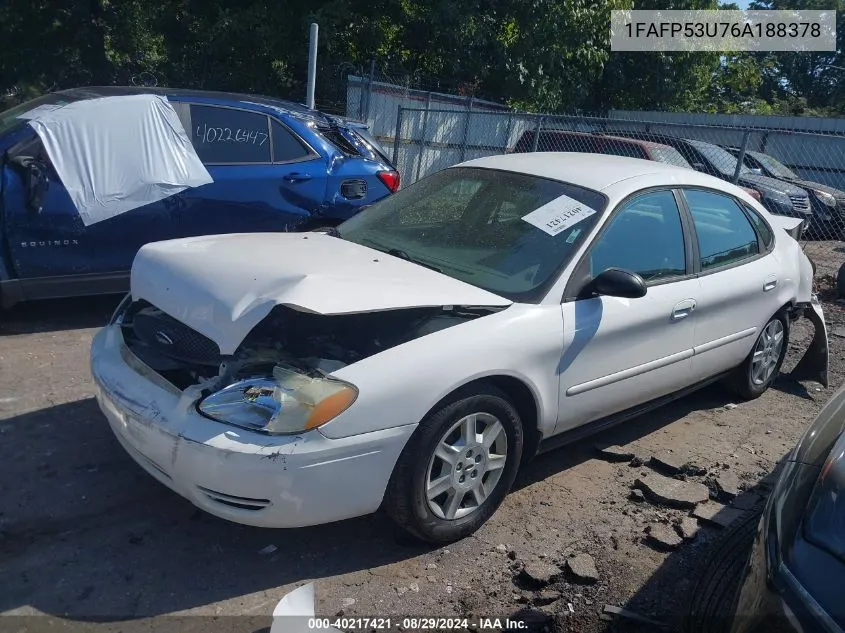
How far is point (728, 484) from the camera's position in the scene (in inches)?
165

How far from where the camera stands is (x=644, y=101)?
68.4 feet

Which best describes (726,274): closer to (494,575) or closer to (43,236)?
(494,575)

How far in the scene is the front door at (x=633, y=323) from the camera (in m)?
3.72

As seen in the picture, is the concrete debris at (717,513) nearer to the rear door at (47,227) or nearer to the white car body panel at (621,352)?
the white car body panel at (621,352)

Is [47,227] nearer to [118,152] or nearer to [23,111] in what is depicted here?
[118,152]

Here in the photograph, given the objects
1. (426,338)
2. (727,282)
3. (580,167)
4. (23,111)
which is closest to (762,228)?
(727,282)

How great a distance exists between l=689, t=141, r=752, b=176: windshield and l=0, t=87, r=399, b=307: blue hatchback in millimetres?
7246

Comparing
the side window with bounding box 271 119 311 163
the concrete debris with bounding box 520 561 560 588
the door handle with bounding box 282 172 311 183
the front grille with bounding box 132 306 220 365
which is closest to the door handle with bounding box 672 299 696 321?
the concrete debris with bounding box 520 561 560 588

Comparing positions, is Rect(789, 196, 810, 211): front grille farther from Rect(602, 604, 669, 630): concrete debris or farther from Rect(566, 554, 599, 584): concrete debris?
Rect(602, 604, 669, 630): concrete debris

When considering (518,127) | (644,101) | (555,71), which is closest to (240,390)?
(518,127)

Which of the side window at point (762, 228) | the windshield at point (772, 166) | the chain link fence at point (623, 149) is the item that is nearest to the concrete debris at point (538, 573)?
the side window at point (762, 228)

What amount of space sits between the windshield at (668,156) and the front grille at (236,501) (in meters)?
9.81

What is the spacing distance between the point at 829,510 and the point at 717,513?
1668mm

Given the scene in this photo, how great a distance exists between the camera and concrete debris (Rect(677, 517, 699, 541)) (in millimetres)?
3682
